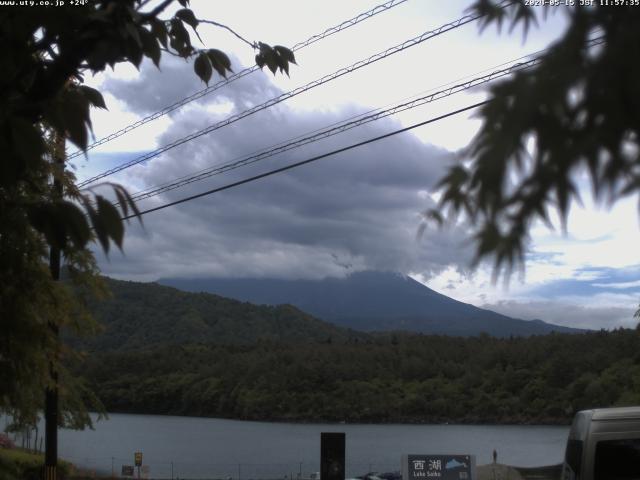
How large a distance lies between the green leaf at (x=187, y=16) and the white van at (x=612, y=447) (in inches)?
208

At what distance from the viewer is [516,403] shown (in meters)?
80.3

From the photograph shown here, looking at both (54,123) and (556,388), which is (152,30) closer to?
(54,123)

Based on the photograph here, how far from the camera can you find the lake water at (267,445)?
53.6 meters

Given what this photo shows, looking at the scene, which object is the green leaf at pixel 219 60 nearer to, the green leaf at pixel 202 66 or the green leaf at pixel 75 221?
the green leaf at pixel 202 66

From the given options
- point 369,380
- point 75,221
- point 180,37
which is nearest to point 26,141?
point 75,221

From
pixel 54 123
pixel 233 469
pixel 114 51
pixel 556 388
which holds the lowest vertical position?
pixel 233 469

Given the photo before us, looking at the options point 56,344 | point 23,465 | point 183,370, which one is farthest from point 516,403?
point 56,344

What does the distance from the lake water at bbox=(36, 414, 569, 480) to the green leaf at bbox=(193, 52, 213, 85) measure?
43.3 meters

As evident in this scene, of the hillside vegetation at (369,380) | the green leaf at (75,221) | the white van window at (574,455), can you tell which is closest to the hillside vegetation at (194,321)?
the hillside vegetation at (369,380)

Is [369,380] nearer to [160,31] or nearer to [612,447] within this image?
[612,447]

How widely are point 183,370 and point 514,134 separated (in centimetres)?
9062

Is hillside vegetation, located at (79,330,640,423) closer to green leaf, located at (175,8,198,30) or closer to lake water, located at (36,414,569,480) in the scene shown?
lake water, located at (36,414,569,480)

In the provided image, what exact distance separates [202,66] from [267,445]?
70.7m

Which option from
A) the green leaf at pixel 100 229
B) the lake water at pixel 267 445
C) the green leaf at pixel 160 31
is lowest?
the lake water at pixel 267 445
